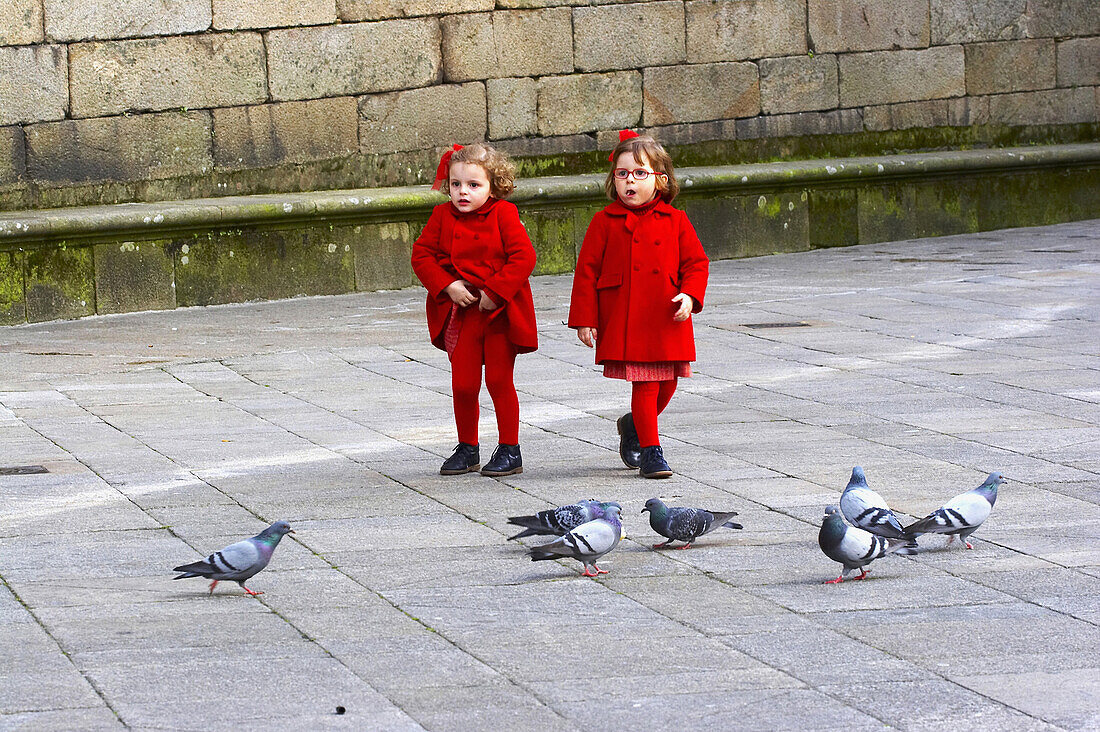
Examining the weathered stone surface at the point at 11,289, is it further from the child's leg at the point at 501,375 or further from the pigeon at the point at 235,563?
the pigeon at the point at 235,563

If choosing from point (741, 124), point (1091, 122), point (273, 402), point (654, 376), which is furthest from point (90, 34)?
point (1091, 122)

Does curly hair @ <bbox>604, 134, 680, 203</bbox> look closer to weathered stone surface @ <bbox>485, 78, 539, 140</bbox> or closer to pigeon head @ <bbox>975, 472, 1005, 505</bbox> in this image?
pigeon head @ <bbox>975, 472, 1005, 505</bbox>

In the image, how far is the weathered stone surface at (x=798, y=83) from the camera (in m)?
14.5

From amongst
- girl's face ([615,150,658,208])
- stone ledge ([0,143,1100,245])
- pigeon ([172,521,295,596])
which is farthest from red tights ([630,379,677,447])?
stone ledge ([0,143,1100,245])

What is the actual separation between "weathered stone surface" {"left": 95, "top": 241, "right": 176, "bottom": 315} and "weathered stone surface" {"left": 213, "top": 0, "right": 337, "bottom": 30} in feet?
5.82

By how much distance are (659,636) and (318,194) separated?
8610 mm

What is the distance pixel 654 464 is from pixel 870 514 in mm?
1389

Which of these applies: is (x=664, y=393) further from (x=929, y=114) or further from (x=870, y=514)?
(x=929, y=114)

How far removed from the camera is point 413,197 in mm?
12383

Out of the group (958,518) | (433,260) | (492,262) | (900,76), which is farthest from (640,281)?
(900,76)

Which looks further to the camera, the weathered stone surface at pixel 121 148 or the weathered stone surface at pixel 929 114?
the weathered stone surface at pixel 929 114

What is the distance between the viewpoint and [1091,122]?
16.4 metres

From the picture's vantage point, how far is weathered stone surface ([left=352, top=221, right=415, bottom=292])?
1242 cm

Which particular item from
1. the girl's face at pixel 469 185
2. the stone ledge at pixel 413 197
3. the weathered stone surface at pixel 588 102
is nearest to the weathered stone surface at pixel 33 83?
the stone ledge at pixel 413 197
